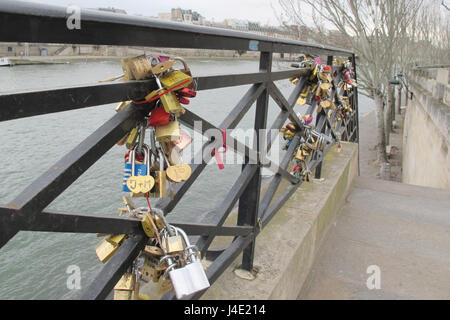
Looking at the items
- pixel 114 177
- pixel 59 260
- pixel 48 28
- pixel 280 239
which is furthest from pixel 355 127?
pixel 48 28

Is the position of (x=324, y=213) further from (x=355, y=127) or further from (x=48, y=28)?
(x=355, y=127)

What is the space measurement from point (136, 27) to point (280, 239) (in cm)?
170

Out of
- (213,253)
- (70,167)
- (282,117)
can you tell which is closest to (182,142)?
(70,167)

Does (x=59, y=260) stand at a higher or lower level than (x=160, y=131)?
lower

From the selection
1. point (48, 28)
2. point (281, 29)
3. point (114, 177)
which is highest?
point (281, 29)

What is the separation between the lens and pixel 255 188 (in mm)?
1988

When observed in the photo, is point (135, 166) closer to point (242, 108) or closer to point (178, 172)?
point (178, 172)

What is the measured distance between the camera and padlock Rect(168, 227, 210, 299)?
1.16 metres

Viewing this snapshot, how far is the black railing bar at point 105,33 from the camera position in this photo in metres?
0.71

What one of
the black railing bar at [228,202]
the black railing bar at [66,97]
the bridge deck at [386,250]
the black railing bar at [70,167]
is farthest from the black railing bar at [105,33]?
the bridge deck at [386,250]

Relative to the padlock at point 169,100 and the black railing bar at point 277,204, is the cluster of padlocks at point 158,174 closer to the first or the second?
the padlock at point 169,100

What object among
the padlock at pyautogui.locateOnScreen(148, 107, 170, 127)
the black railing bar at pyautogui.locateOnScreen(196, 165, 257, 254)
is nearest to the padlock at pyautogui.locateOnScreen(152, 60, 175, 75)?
the padlock at pyautogui.locateOnScreen(148, 107, 170, 127)

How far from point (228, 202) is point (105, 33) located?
1.05m

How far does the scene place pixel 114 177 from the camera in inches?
185
